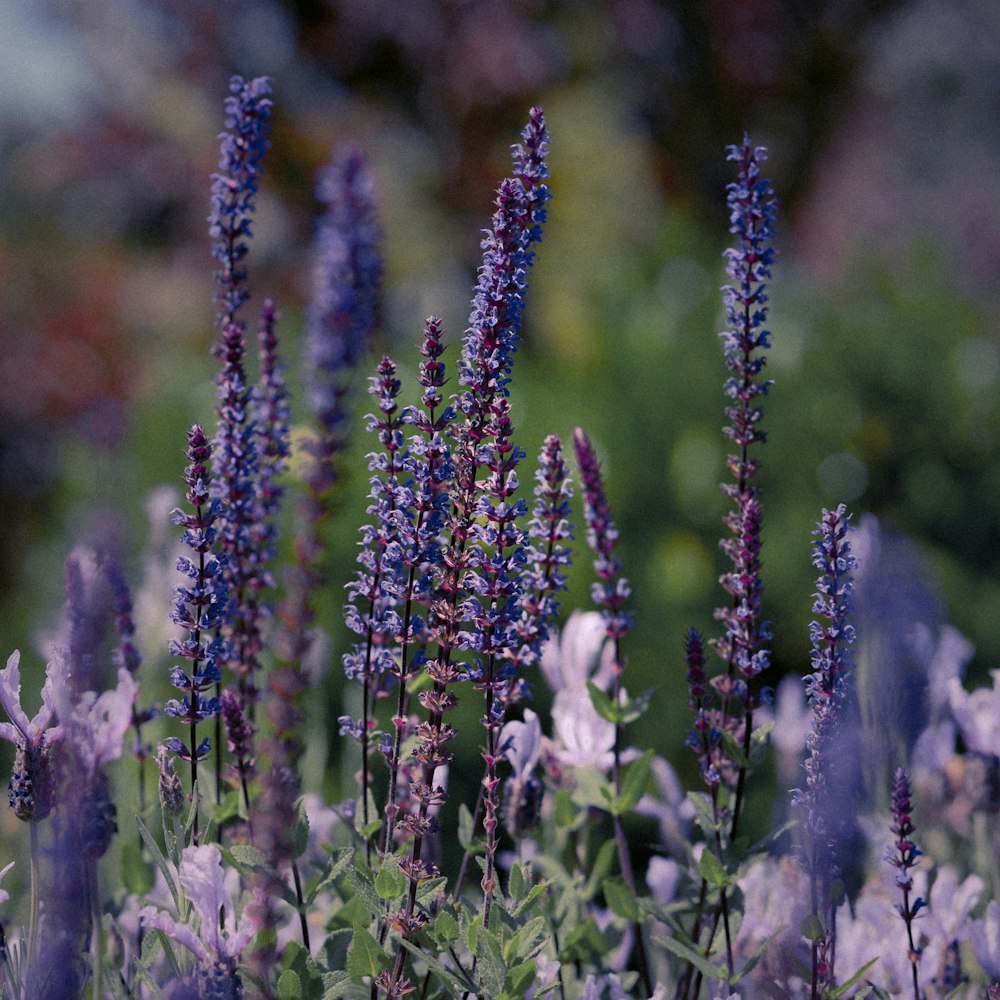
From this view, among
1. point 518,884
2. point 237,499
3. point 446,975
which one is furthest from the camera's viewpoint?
point 237,499

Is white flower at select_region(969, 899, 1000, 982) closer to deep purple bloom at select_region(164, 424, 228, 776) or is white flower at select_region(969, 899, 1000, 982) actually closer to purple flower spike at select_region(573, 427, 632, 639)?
purple flower spike at select_region(573, 427, 632, 639)

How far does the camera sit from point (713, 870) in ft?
4.68

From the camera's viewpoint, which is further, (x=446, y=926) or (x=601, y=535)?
(x=601, y=535)

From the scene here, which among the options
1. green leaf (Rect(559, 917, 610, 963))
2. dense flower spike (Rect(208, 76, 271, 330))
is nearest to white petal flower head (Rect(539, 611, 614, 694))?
green leaf (Rect(559, 917, 610, 963))

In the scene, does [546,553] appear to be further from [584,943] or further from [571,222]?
[571,222]

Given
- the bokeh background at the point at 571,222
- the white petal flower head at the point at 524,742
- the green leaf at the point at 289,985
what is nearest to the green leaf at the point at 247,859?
the green leaf at the point at 289,985

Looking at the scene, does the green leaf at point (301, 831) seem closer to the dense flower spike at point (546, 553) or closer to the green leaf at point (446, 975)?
the green leaf at point (446, 975)

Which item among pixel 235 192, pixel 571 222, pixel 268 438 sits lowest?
pixel 268 438

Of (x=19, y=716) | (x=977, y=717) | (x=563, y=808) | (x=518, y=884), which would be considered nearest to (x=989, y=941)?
(x=977, y=717)

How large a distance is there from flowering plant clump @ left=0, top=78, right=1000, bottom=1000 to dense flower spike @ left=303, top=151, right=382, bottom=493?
73 millimetres

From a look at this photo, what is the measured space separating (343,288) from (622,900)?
1103mm

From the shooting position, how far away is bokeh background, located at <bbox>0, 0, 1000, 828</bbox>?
461 cm

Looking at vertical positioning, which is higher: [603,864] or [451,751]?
[451,751]

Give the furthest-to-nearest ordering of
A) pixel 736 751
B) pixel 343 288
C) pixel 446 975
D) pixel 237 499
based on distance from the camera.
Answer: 1. pixel 343 288
2. pixel 237 499
3. pixel 736 751
4. pixel 446 975
